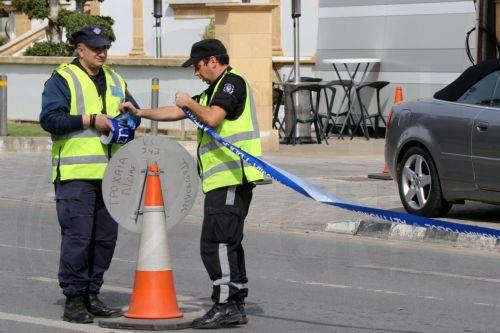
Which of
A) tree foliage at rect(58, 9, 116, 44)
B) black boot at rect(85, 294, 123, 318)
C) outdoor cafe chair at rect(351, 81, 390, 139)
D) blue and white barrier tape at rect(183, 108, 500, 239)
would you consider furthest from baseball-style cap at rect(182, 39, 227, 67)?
tree foliage at rect(58, 9, 116, 44)

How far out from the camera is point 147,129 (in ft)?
81.5

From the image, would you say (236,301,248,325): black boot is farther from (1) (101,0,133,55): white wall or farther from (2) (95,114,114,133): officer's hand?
(1) (101,0,133,55): white wall

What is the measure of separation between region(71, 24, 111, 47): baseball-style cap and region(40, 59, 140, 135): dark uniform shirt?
19 centimetres

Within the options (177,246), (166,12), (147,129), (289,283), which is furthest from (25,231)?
(166,12)

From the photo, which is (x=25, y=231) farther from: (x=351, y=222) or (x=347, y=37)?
(x=347, y=37)

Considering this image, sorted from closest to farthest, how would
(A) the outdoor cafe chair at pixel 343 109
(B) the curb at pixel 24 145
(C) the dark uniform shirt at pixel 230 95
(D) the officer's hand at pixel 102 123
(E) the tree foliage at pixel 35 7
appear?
(C) the dark uniform shirt at pixel 230 95, (D) the officer's hand at pixel 102 123, (B) the curb at pixel 24 145, (A) the outdoor cafe chair at pixel 343 109, (E) the tree foliage at pixel 35 7

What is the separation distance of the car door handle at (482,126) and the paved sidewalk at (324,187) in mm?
979

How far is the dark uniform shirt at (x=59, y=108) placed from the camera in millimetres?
8539

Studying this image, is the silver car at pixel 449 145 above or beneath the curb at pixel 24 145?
above

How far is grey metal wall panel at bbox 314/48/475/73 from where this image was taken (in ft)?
76.5

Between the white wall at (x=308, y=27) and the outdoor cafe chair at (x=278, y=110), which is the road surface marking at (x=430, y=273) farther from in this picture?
the white wall at (x=308, y=27)

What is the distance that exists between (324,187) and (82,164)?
8.19 metres

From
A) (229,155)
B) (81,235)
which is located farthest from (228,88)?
(81,235)

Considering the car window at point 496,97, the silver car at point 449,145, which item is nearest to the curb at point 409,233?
the silver car at point 449,145
